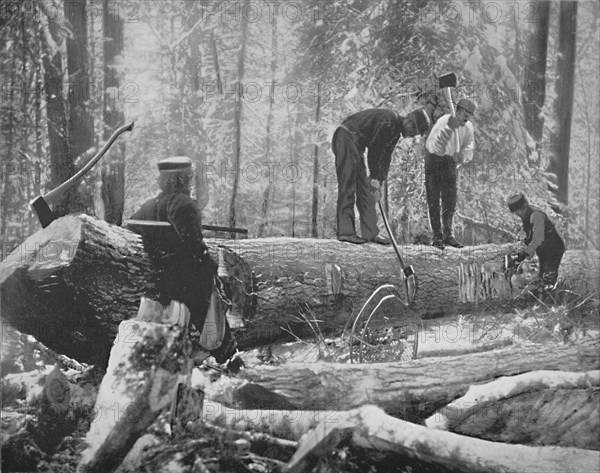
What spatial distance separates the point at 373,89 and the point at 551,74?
1.04 meters

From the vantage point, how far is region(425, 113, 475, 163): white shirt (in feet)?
10.5

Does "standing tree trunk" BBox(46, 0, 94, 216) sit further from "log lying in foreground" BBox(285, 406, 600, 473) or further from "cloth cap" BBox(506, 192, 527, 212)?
"cloth cap" BBox(506, 192, 527, 212)

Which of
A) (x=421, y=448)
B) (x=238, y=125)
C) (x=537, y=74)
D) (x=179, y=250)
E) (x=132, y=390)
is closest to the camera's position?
(x=421, y=448)

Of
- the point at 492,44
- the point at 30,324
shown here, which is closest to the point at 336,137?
the point at 492,44

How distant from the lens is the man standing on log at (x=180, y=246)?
9.67ft

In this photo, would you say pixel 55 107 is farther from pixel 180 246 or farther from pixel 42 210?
pixel 180 246

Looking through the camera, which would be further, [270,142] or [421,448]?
[270,142]

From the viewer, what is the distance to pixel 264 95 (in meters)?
3.10

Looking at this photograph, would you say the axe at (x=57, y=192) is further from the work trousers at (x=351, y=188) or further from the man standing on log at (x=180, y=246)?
the work trousers at (x=351, y=188)

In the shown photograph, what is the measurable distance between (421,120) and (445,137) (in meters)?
0.16

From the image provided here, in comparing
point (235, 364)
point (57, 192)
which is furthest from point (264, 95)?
point (235, 364)

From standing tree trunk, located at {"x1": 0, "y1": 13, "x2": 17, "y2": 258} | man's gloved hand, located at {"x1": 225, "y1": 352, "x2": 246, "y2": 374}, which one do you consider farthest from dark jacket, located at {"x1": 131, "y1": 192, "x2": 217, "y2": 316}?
standing tree trunk, located at {"x1": 0, "y1": 13, "x2": 17, "y2": 258}

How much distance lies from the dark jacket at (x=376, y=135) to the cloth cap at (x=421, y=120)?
12 cm

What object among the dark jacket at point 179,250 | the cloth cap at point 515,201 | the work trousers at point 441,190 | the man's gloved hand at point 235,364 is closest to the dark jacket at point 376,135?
the work trousers at point 441,190
